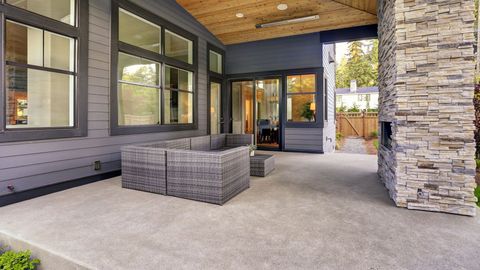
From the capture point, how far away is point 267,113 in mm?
8055

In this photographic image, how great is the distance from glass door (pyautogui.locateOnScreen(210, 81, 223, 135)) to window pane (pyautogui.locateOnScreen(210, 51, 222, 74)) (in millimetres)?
413

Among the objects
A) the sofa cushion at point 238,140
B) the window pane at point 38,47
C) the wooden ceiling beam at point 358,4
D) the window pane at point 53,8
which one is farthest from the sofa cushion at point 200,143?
the wooden ceiling beam at point 358,4

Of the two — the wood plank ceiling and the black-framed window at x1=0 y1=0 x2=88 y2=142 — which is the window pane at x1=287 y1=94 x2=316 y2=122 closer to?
the wood plank ceiling

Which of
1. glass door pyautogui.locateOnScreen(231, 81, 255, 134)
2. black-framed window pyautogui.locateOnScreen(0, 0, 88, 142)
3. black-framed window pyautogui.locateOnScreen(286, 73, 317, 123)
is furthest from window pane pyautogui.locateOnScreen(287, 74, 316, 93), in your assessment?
black-framed window pyautogui.locateOnScreen(0, 0, 88, 142)

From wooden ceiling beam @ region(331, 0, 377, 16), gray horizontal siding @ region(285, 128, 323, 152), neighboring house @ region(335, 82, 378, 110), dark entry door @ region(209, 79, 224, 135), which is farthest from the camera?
neighboring house @ region(335, 82, 378, 110)

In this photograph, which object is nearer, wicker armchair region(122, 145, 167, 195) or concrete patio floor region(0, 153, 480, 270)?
concrete patio floor region(0, 153, 480, 270)

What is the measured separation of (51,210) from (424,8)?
15.6 feet

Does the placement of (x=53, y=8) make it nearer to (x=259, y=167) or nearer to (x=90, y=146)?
(x=90, y=146)

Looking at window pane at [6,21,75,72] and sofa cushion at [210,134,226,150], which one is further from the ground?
window pane at [6,21,75,72]

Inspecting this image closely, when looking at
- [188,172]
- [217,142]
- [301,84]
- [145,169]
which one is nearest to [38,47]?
[145,169]

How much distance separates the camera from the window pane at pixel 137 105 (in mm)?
4543

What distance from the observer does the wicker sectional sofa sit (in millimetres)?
2947

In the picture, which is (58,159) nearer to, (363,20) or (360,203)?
(360,203)

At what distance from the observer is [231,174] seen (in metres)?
3.14
